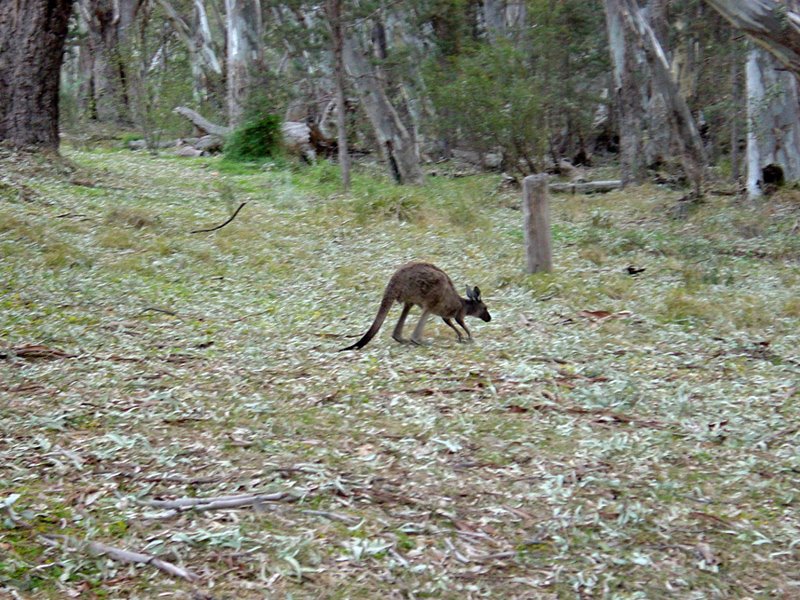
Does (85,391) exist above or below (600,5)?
below

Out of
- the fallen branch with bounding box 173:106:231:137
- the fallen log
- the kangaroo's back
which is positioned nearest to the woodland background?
the fallen log

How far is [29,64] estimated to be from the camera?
13.3m

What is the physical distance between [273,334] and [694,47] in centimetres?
2312

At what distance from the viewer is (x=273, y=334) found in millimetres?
7836

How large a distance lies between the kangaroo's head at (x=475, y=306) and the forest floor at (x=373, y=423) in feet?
0.54

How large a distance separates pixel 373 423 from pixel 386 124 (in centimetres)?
1346

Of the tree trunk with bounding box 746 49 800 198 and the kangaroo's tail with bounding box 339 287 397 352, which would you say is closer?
the kangaroo's tail with bounding box 339 287 397 352

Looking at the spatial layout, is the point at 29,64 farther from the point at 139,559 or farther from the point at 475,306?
the point at 139,559

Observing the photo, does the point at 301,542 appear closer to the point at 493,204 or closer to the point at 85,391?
the point at 85,391

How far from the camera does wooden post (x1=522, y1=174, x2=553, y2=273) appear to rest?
10273 millimetres

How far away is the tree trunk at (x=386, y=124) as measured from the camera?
1841 centimetres

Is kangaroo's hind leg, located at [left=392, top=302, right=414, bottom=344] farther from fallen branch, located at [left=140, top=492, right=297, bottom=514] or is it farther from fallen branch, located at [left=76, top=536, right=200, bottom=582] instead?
fallen branch, located at [left=76, top=536, right=200, bottom=582]

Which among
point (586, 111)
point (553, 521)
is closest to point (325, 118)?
point (586, 111)

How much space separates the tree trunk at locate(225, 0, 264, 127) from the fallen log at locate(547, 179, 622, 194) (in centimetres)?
825
